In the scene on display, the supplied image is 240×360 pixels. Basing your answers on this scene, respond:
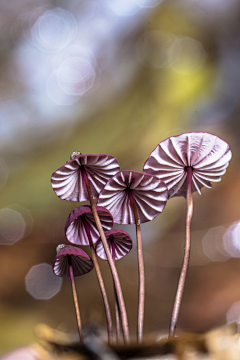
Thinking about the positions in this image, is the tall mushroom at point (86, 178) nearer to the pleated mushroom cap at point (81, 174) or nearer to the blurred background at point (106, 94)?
the pleated mushroom cap at point (81, 174)

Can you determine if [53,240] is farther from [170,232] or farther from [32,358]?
[32,358]

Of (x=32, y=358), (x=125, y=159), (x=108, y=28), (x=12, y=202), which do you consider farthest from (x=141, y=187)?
(x=108, y=28)

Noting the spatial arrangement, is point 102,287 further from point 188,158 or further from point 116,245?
point 188,158

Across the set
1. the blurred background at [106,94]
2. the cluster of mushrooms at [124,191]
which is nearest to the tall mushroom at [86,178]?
the cluster of mushrooms at [124,191]

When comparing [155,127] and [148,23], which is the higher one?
[148,23]

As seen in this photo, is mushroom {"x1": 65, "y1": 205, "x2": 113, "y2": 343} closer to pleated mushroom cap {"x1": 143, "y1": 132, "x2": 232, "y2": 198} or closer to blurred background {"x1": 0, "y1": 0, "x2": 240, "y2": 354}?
pleated mushroom cap {"x1": 143, "y1": 132, "x2": 232, "y2": 198}

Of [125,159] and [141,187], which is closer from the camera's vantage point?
[141,187]

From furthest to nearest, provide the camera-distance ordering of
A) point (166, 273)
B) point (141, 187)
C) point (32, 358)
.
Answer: point (166, 273) < point (141, 187) < point (32, 358)
